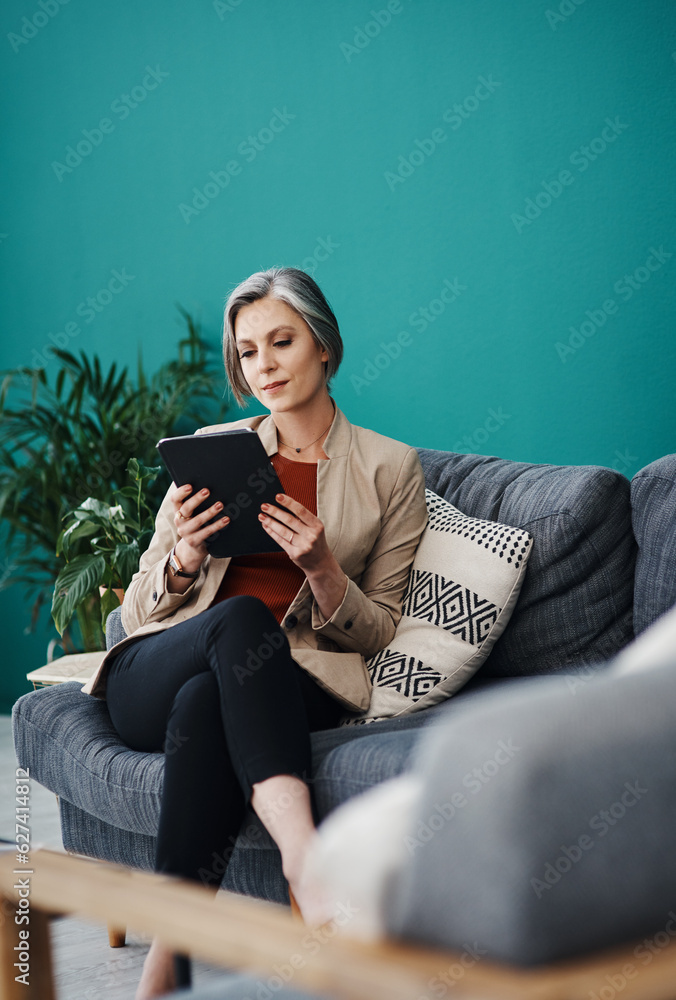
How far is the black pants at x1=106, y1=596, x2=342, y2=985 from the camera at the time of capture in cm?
120

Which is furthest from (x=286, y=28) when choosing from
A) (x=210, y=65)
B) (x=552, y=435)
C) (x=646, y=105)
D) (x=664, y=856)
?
(x=664, y=856)

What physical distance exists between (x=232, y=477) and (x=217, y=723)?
0.42 m

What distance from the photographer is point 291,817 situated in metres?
1.16

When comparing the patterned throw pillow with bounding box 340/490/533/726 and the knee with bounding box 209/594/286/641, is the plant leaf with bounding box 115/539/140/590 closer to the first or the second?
the patterned throw pillow with bounding box 340/490/533/726

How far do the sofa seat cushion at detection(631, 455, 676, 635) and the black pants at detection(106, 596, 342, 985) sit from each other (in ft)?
2.23

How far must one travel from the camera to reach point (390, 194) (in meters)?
2.75

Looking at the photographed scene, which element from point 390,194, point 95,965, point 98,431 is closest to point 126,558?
point 98,431

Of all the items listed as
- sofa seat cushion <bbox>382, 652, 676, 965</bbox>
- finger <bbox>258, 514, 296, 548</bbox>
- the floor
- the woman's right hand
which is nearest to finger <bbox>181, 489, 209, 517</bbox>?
the woman's right hand

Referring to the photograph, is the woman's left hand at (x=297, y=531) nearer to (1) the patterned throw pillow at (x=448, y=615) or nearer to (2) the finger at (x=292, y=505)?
(2) the finger at (x=292, y=505)

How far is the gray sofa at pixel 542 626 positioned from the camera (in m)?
1.57

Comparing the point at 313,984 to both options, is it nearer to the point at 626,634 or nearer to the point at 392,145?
the point at 626,634

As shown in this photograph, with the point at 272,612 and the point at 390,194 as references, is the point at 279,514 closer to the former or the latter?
the point at 272,612

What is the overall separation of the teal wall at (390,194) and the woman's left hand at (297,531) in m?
1.06

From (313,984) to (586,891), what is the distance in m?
0.17
